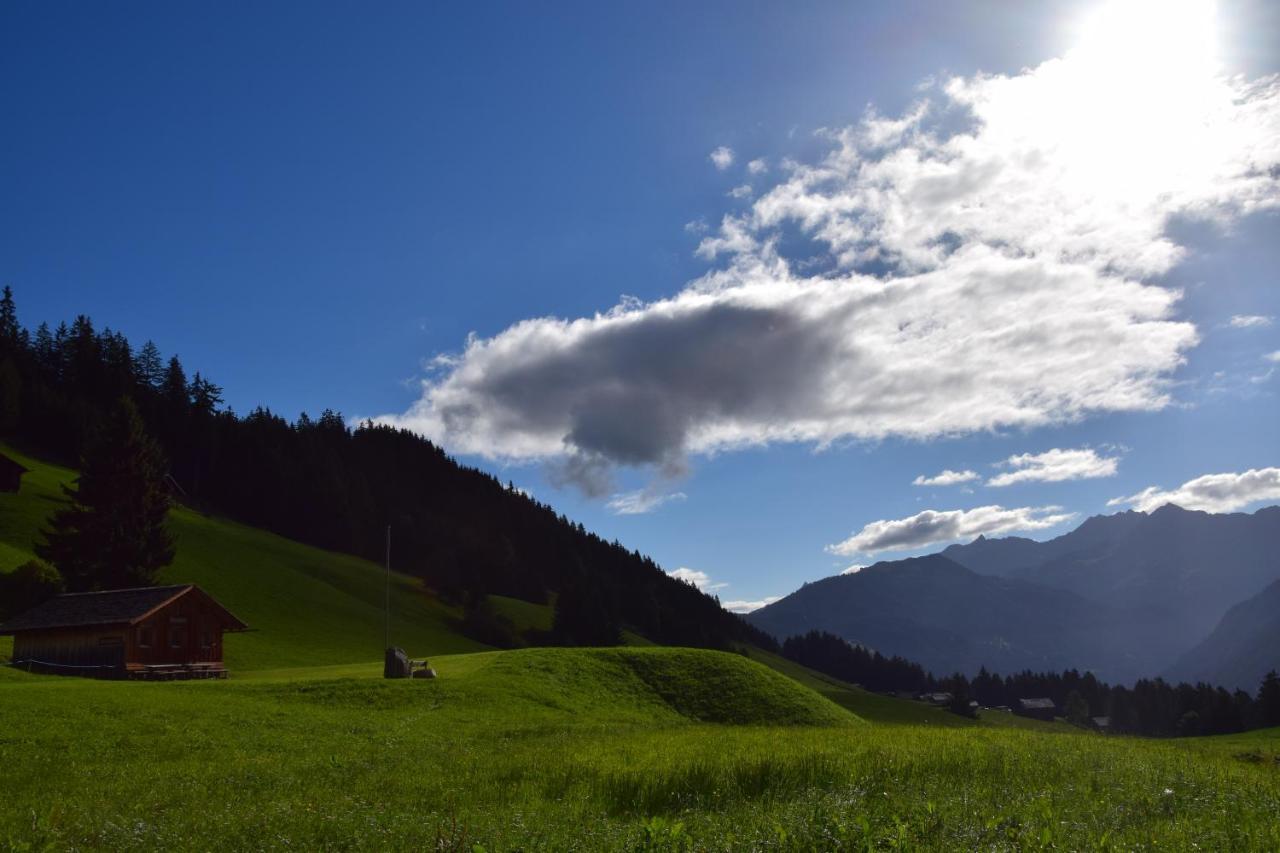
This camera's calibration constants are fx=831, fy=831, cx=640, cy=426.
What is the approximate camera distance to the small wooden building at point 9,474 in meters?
94.2

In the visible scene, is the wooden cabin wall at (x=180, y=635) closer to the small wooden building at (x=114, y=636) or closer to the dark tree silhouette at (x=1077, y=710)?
the small wooden building at (x=114, y=636)

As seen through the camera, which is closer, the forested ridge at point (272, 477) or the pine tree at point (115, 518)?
the pine tree at point (115, 518)

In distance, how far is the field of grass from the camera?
13375 millimetres

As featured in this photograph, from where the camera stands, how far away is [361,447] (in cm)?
19362

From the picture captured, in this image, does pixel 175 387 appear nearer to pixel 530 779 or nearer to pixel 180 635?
pixel 180 635

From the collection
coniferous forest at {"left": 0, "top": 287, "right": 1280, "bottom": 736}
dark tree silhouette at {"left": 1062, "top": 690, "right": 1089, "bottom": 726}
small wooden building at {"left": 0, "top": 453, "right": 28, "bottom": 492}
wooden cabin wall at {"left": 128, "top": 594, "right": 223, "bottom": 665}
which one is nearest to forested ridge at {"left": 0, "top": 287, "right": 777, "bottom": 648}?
coniferous forest at {"left": 0, "top": 287, "right": 1280, "bottom": 736}

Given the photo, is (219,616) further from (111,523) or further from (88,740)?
(88,740)

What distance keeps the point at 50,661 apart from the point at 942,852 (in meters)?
68.1

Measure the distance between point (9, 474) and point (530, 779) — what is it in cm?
10165

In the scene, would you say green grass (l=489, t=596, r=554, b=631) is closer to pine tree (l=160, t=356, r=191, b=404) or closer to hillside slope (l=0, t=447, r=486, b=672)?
hillside slope (l=0, t=447, r=486, b=672)

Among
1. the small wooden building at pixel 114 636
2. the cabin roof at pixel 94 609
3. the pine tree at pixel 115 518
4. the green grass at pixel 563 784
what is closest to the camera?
the green grass at pixel 563 784

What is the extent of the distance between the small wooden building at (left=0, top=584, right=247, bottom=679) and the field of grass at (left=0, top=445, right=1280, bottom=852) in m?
11.5

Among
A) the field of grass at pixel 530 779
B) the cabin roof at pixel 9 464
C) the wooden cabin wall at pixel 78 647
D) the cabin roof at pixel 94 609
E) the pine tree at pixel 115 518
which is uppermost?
the cabin roof at pixel 9 464

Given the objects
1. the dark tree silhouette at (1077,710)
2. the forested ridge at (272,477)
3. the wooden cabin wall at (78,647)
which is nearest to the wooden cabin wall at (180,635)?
the wooden cabin wall at (78,647)
